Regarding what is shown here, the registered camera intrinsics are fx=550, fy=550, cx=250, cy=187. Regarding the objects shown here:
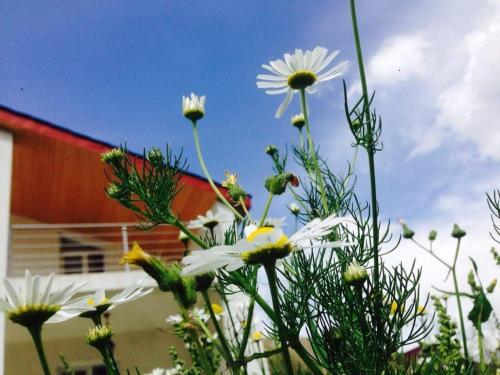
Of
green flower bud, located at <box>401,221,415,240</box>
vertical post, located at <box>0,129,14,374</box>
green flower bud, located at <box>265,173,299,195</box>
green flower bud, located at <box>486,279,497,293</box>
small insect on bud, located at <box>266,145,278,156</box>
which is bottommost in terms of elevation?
green flower bud, located at <box>486,279,497,293</box>

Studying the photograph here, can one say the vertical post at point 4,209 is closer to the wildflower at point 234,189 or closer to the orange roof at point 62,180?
the orange roof at point 62,180

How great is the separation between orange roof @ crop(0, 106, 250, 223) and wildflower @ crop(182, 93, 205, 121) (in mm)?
5379

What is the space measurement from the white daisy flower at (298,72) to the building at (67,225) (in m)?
4.39

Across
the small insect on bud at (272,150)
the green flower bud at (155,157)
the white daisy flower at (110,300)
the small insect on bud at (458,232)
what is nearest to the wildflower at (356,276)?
the white daisy flower at (110,300)

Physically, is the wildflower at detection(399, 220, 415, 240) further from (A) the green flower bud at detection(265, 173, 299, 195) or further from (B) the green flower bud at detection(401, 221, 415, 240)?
(A) the green flower bud at detection(265, 173, 299, 195)

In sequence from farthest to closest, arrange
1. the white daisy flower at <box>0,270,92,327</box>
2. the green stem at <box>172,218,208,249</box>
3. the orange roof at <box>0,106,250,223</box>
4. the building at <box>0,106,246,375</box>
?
the orange roof at <box>0,106,250,223</box>
the building at <box>0,106,246,375</box>
the green stem at <box>172,218,208,249</box>
the white daisy flower at <box>0,270,92,327</box>

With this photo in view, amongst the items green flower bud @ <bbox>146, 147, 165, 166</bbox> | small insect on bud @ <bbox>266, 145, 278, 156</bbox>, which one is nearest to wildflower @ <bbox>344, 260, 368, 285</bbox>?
green flower bud @ <bbox>146, 147, 165, 166</bbox>

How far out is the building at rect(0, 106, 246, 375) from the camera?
5.86m

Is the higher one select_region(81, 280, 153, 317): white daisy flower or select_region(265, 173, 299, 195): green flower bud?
select_region(265, 173, 299, 195): green flower bud

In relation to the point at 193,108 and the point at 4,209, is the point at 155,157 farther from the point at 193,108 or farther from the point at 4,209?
the point at 4,209

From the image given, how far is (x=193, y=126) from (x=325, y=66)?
0.34 metres

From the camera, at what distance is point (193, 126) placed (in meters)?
1.31

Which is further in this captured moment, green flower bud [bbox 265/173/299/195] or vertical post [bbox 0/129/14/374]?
vertical post [bbox 0/129/14/374]

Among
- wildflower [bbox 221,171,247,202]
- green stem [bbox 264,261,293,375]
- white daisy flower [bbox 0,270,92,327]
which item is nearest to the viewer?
green stem [bbox 264,261,293,375]
